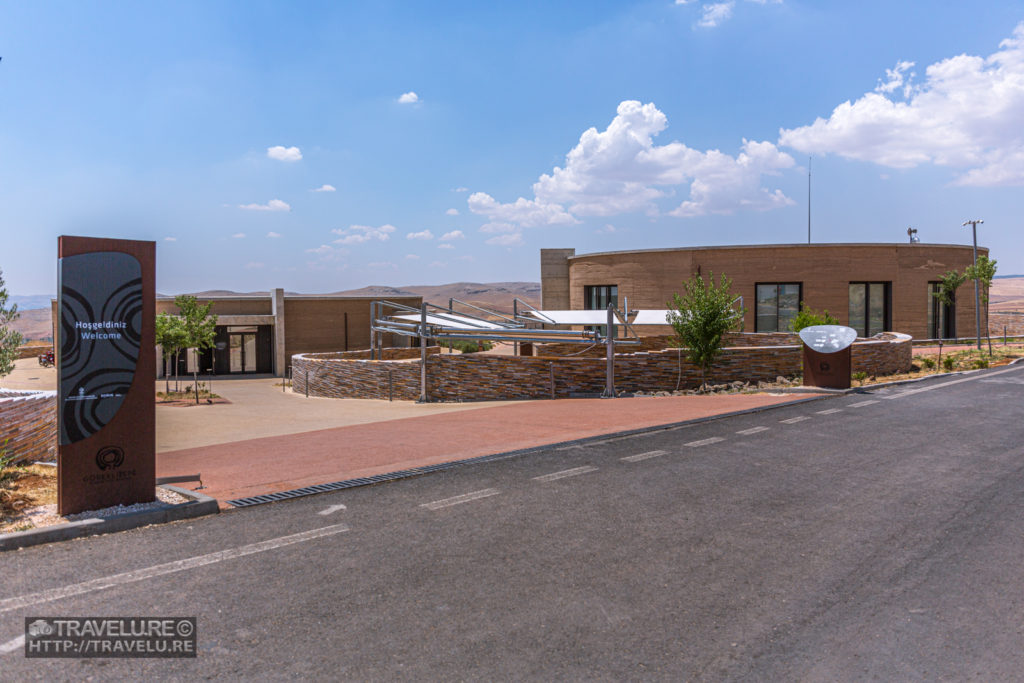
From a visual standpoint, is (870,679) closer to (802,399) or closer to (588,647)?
(588,647)

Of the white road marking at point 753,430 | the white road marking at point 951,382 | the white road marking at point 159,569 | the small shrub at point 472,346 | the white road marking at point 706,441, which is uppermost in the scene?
the small shrub at point 472,346

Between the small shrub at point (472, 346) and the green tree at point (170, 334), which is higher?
the green tree at point (170, 334)

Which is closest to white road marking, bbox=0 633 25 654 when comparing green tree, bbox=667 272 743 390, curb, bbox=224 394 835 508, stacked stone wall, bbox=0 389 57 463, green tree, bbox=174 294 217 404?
curb, bbox=224 394 835 508

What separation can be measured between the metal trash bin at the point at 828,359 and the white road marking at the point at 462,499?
12.2 m

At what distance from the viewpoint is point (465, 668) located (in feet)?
12.4

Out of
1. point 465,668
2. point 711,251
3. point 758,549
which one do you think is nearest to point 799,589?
point 758,549

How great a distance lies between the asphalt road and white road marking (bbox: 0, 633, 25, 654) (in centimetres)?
2

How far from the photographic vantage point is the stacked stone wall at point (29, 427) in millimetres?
8430

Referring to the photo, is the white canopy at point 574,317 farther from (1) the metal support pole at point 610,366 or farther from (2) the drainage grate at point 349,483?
(2) the drainage grate at point 349,483

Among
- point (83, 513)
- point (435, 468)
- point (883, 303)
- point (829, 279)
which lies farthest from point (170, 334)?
point (883, 303)

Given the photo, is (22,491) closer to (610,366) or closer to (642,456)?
(642,456)

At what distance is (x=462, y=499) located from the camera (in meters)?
7.05

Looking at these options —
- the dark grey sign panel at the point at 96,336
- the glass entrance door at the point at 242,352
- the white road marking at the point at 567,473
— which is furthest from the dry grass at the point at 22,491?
the glass entrance door at the point at 242,352

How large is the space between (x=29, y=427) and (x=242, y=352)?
34824 mm
